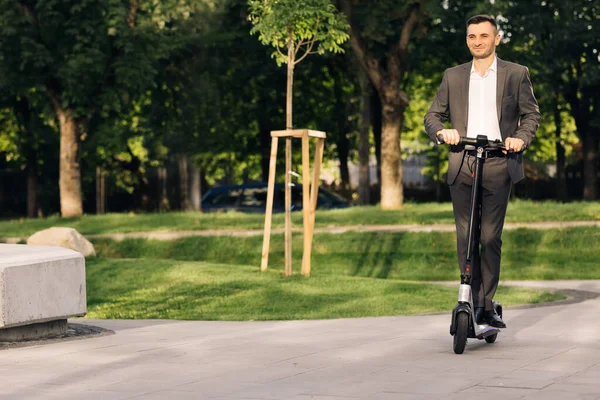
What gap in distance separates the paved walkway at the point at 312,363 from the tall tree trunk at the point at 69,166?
2160 cm

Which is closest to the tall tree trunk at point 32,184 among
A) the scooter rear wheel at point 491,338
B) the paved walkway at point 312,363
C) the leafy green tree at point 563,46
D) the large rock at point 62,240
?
the leafy green tree at point 563,46

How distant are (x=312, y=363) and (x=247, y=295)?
5.82 m

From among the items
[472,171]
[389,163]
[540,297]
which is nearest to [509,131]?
[472,171]

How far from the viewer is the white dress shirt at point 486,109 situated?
26.9 ft

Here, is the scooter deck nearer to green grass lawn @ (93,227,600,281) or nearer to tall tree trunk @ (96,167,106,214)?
green grass lawn @ (93,227,600,281)

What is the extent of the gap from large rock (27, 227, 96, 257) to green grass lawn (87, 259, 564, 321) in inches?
104

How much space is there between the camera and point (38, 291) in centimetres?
886

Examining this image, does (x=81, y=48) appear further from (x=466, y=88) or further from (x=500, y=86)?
(x=500, y=86)

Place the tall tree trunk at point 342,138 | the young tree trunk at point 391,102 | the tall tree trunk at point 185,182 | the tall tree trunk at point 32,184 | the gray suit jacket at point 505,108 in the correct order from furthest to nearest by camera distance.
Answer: the tall tree trunk at point 342,138 → the tall tree trunk at point 32,184 → the tall tree trunk at point 185,182 → the young tree trunk at point 391,102 → the gray suit jacket at point 505,108

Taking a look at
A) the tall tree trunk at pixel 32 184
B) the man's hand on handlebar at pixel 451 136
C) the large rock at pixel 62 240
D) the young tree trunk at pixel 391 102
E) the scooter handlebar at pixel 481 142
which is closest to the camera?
the man's hand on handlebar at pixel 451 136


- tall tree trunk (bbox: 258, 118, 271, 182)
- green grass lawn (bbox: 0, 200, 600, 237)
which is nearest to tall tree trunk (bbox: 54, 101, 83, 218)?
green grass lawn (bbox: 0, 200, 600, 237)

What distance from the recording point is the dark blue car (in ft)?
117

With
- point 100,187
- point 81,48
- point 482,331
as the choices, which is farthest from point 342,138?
point 482,331

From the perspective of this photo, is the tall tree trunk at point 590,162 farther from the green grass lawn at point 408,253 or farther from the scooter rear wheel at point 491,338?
the scooter rear wheel at point 491,338
